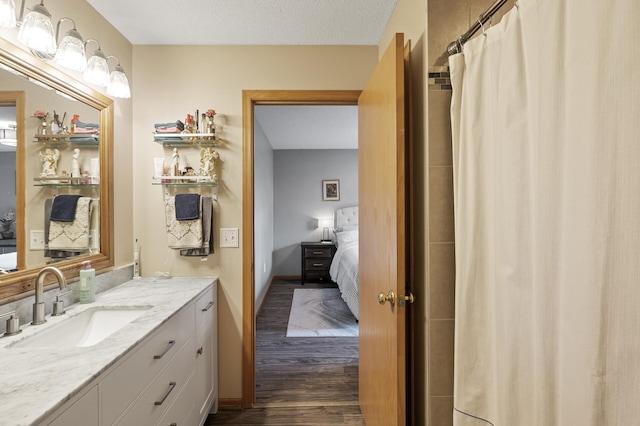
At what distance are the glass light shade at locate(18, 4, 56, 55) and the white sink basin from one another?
3.79 feet

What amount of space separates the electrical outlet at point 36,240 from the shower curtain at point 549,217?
5.94 feet

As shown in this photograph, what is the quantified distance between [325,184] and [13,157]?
4694 millimetres

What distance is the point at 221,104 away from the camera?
202cm

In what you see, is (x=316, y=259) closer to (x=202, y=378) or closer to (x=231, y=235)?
(x=231, y=235)

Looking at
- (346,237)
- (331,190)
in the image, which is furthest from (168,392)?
(331,190)

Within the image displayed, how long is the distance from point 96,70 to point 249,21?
0.89m

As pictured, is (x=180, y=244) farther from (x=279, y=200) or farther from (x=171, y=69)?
(x=279, y=200)

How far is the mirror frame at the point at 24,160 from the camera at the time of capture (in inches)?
46.5

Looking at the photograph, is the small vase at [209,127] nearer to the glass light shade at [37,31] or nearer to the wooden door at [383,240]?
the glass light shade at [37,31]

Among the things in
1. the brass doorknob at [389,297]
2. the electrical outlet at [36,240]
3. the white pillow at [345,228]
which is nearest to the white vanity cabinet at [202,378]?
the electrical outlet at [36,240]

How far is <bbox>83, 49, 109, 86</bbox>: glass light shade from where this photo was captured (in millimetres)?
1492

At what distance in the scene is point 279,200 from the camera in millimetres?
5688

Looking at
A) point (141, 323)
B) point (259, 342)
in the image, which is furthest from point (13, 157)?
point (259, 342)

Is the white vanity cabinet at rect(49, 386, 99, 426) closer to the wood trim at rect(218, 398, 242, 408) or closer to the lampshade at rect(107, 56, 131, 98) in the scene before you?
the wood trim at rect(218, 398, 242, 408)
